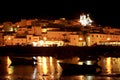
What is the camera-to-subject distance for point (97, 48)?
5441 centimetres

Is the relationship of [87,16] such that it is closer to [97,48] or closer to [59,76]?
[97,48]

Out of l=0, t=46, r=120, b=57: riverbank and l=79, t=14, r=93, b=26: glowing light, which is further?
l=79, t=14, r=93, b=26: glowing light

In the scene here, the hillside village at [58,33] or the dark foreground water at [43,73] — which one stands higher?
the hillside village at [58,33]

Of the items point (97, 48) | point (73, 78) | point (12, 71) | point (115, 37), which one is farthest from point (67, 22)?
point (73, 78)

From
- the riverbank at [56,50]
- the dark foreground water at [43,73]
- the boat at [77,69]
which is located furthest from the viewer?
the riverbank at [56,50]

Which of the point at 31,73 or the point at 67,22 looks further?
the point at 67,22

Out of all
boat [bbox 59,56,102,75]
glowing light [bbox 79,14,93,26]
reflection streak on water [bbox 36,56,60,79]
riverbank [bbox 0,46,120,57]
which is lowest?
riverbank [bbox 0,46,120,57]

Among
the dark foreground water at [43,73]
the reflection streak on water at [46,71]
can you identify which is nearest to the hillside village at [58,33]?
the reflection streak on water at [46,71]

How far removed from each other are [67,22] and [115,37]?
8378mm

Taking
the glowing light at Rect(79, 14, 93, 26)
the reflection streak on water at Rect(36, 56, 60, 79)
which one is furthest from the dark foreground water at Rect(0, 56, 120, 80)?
the glowing light at Rect(79, 14, 93, 26)

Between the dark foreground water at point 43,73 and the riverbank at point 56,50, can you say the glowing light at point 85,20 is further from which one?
the dark foreground water at point 43,73

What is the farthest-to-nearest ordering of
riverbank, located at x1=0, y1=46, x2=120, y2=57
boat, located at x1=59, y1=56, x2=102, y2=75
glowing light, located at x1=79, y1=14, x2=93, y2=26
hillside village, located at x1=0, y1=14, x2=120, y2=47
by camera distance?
glowing light, located at x1=79, y1=14, x2=93, y2=26, hillside village, located at x1=0, y1=14, x2=120, y2=47, riverbank, located at x1=0, y1=46, x2=120, y2=57, boat, located at x1=59, y1=56, x2=102, y2=75

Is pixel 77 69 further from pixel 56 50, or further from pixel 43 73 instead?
pixel 56 50

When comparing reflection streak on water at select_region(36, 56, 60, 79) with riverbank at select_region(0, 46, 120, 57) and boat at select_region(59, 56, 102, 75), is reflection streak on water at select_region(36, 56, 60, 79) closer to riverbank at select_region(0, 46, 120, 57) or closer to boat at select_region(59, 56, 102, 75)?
boat at select_region(59, 56, 102, 75)
